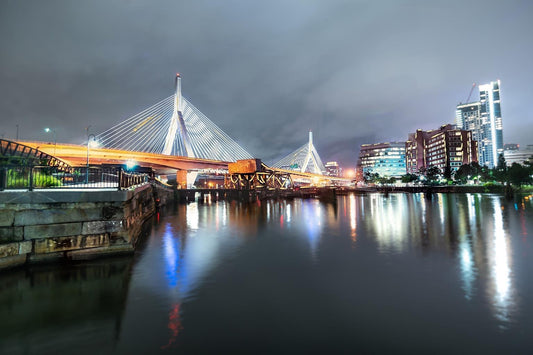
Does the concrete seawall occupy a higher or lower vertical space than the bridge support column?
lower

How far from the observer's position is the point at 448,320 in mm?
7445

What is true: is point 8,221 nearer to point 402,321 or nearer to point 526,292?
point 402,321

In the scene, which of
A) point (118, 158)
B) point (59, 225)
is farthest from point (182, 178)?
point (59, 225)

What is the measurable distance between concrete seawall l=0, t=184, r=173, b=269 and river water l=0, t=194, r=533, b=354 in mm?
695

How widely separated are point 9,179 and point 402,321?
1730 cm

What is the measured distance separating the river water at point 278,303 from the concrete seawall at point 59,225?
70 cm

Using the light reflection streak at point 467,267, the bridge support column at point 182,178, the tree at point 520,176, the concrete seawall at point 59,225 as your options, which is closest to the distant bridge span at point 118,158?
the bridge support column at point 182,178

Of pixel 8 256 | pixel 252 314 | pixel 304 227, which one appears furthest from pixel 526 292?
pixel 8 256

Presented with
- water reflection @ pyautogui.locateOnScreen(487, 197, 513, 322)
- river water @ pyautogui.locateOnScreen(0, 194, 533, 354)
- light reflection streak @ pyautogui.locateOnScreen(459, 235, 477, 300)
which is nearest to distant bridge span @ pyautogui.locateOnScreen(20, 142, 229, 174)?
river water @ pyautogui.locateOnScreen(0, 194, 533, 354)

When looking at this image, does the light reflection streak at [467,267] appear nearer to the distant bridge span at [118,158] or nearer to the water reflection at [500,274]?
the water reflection at [500,274]

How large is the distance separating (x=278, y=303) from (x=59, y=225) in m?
9.80

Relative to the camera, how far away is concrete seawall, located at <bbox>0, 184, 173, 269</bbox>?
35.8 feet

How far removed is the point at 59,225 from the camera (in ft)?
38.1

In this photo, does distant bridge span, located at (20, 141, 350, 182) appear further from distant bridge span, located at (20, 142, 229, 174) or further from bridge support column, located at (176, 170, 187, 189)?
bridge support column, located at (176, 170, 187, 189)
